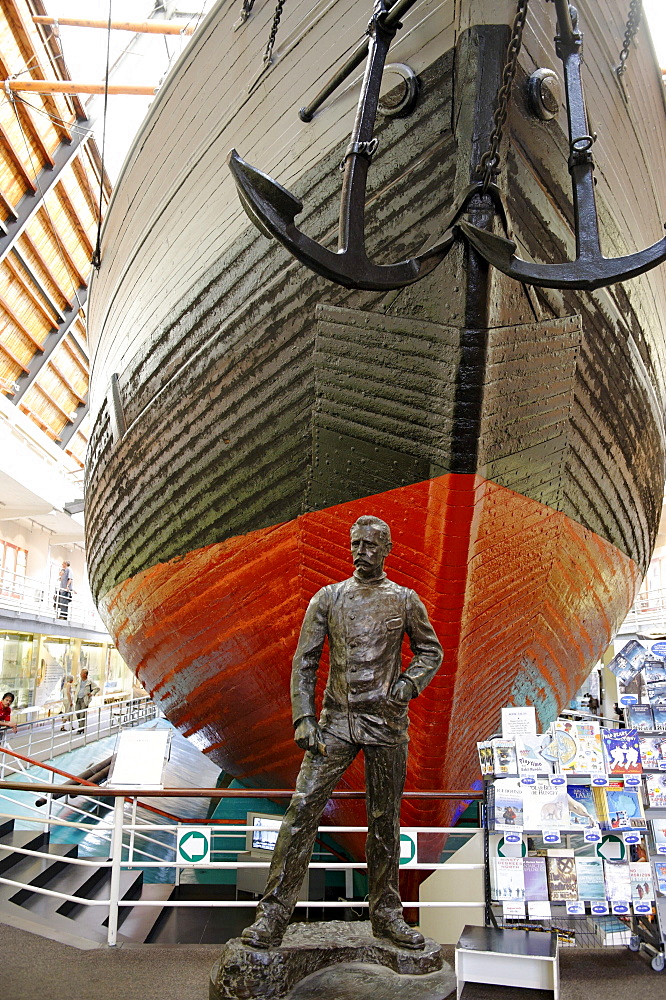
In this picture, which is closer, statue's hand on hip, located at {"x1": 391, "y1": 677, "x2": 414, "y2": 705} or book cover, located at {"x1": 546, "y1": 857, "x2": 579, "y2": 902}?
statue's hand on hip, located at {"x1": 391, "y1": 677, "x2": 414, "y2": 705}

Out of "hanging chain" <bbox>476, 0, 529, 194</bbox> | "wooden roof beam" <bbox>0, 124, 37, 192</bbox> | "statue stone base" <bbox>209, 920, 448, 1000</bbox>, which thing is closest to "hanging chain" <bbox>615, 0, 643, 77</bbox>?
"hanging chain" <bbox>476, 0, 529, 194</bbox>

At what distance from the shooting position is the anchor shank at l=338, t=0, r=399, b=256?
2.16 m

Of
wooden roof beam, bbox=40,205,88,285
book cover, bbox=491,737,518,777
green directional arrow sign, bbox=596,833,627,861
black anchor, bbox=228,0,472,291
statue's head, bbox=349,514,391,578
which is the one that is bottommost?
green directional arrow sign, bbox=596,833,627,861

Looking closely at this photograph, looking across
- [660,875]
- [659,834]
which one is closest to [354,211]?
[659,834]

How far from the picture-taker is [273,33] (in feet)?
9.68

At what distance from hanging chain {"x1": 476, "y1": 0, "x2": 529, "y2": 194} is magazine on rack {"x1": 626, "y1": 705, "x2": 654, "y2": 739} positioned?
1981 mm

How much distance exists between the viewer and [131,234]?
14.5ft

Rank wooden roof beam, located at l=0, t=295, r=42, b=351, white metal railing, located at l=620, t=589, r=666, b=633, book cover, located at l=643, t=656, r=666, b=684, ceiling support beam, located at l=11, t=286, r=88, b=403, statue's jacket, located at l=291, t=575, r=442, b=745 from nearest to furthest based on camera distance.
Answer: statue's jacket, located at l=291, t=575, r=442, b=745, book cover, located at l=643, t=656, r=666, b=684, white metal railing, located at l=620, t=589, r=666, b=633, wooden roof beam, located at l=0, t=295, r=42, b=351, ceiling support beam, located at l=11, t=286, r=88, b=403

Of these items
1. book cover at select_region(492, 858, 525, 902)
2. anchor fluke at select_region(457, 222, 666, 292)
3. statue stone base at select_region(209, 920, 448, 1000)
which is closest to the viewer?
statue stone base at select_region(209, 920, 448, 1000)

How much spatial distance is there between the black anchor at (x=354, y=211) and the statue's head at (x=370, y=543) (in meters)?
0.69

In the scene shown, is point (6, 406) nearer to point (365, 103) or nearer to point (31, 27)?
point (31, 27)

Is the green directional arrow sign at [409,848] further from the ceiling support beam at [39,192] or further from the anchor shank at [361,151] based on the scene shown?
the ceiling support beam at [39,192]

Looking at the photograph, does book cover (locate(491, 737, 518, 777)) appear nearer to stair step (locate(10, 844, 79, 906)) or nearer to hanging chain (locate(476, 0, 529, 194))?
hanging chain (locate(476, 0, 529, 194))

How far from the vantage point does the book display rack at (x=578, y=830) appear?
258 cm
